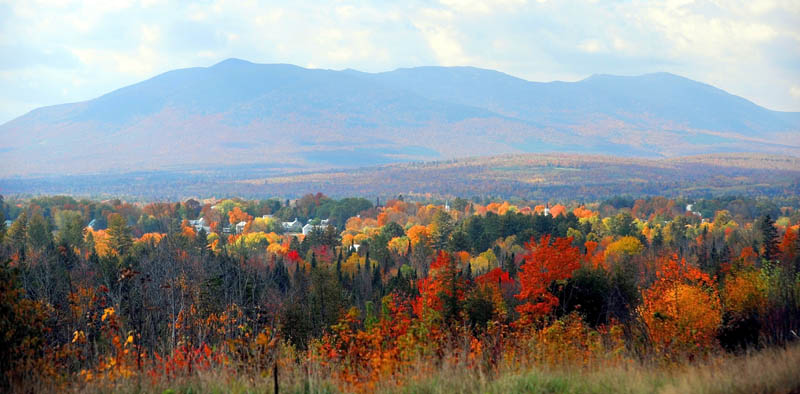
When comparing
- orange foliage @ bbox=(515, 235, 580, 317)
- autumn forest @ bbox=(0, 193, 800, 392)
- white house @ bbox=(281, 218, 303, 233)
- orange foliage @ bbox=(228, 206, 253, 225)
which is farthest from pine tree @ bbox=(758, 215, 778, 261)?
orange foliage @ bbox=(228, 206, 253, 225)

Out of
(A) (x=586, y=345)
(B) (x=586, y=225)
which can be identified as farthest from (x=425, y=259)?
(A) (x=586, y=345)

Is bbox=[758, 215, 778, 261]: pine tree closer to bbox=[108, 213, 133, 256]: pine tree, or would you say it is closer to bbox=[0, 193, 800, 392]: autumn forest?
bbox=[0, 193, 800, 392]: autumn forest

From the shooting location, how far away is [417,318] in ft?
96.9

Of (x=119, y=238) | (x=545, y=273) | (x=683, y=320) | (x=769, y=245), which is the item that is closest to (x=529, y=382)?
(x=683, y=320)

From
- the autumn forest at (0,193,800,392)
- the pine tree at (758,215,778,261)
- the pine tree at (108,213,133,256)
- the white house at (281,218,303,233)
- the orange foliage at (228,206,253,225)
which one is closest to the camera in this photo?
the autumn forest at (0,193,800,392)

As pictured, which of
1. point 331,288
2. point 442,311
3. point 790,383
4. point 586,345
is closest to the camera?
point 790,383

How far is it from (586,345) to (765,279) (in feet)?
64.4

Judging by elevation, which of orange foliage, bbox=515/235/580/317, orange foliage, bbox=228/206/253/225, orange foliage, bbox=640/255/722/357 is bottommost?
orange foliage, bbox=228/206/253/225

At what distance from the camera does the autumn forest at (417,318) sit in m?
9.93

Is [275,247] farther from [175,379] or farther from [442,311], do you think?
[175,379]

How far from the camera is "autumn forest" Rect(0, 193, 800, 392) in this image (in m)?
9.93

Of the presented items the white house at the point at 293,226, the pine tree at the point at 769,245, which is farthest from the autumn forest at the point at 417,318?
the white house at the point at 293,226

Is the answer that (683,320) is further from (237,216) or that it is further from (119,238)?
(237,216)

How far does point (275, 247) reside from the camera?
105875mm
